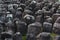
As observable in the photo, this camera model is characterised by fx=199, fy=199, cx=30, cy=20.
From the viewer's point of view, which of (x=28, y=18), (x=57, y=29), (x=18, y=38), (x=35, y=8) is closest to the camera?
(x=18, y=38)

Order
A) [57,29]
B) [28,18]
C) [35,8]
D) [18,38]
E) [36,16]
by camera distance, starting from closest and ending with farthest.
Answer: [18,38], [57,29], [28,18], [36,16], [35,8]

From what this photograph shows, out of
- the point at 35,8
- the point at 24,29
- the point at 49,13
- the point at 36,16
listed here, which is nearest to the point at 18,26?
the point at 24,29

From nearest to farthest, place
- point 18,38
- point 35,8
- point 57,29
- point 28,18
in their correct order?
point 18,38, point 57,29, point 28,18, point 35,8

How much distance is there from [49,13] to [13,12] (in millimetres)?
503

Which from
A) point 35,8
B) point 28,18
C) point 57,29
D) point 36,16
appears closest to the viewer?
point 57,29

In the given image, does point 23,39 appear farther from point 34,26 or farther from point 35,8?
point 35,8

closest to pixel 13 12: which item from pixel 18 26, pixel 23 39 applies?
pixel 18 26

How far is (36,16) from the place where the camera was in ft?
8.73

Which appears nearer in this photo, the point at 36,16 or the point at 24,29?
the point at 24,29

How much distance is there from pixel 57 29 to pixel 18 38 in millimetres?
467

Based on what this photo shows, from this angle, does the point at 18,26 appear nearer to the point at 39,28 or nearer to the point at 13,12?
the point at 39,28

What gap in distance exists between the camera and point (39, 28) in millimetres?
2289

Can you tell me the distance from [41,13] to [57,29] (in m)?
0.55

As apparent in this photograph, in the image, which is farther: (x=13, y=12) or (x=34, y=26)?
(x=13, y=12)
